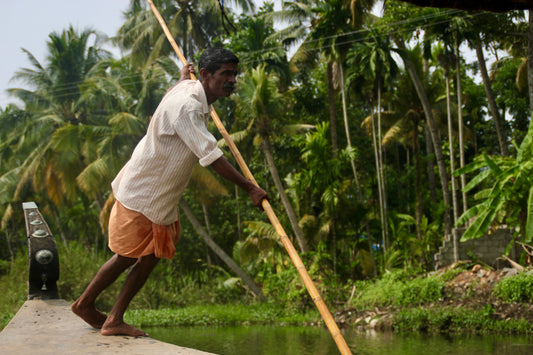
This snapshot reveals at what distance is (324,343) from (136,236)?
9.18m

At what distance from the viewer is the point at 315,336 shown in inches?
472

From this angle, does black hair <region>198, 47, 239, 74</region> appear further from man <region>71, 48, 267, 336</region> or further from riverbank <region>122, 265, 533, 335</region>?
riverbank <region>122, 265, 533, 335</region>

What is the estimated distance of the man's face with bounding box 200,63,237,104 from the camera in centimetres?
251

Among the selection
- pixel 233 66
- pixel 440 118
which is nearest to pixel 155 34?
pixel 440 118

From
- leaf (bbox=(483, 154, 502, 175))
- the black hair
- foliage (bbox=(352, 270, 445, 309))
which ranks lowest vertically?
foliage (bbox=(352, 270, 445, 309))

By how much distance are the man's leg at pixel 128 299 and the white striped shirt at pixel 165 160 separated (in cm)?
20

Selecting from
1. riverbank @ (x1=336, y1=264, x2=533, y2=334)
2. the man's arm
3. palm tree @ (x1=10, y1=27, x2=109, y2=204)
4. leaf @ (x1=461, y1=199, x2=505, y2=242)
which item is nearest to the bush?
riverbank @ (x1=336, y1=264, x2=533, y2=334)

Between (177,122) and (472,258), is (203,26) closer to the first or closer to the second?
(472,258)

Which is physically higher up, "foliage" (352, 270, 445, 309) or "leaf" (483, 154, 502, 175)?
"leaf" (483, 154, 502, 175)

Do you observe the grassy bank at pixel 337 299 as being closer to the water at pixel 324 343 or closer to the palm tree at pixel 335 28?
the water at pixel 324 343

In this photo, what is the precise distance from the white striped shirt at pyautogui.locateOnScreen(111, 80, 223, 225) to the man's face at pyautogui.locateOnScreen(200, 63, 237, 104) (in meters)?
0.06

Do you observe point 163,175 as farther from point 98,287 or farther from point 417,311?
point 417,311

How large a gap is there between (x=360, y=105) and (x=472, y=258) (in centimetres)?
845

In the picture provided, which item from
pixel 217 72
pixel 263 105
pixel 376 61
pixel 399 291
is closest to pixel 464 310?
pixel 399 291
